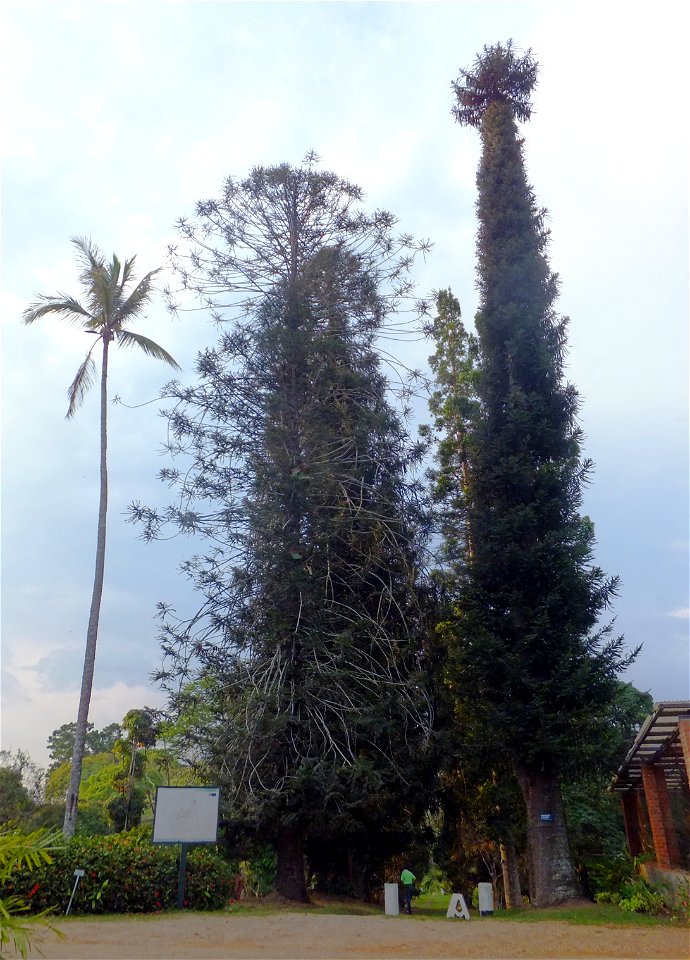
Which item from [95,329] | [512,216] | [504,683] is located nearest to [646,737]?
[504,683]

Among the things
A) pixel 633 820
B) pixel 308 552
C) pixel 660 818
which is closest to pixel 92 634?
pixel 308 552

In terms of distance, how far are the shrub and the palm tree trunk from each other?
6.86ft

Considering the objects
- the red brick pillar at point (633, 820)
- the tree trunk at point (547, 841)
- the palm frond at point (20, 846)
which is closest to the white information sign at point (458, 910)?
the tree trunk at point (547, 841)

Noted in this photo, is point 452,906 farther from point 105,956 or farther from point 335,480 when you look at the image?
point 335,480

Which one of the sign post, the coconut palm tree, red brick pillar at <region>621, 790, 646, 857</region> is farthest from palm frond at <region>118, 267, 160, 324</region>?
red brick pillar at <region>621, 790, 646, 857</region>

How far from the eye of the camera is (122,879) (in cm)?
1347

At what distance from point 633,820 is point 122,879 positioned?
16.4 metres

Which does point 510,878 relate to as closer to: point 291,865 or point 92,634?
point 291,865

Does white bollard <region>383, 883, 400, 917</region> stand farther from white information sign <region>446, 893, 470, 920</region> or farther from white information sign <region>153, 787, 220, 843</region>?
white information sign <region>153, 787, 220, 843</region>

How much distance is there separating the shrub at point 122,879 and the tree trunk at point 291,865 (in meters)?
1.63

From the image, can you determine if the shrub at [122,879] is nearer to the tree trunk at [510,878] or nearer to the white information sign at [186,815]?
the white information sign at [186,815]

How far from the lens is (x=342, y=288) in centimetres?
2159

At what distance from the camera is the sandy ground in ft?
32.6

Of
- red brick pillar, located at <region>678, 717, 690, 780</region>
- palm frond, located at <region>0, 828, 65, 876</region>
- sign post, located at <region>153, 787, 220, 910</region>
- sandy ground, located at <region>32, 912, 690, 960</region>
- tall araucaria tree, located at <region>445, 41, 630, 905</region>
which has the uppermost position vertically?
tall araucaria tree, located at <region>445, 41, 630, 905</region>
